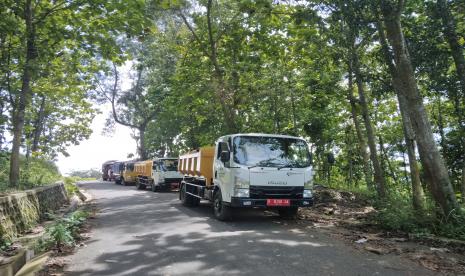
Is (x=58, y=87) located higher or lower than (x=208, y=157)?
higher

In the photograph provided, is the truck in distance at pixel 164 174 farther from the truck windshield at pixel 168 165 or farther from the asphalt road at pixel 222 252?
the asphalt road at pixel 222 252

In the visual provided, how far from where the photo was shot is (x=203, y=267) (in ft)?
20.5

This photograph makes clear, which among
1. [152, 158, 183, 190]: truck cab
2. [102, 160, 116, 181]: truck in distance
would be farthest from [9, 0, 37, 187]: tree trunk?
[102, 160, 116, 181]: truck in distance

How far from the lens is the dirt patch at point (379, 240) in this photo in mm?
6836

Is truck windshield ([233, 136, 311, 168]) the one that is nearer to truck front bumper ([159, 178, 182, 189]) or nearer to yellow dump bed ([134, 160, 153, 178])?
truck front bumper ([159, 178, 182, 189])

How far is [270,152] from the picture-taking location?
11.1 meters

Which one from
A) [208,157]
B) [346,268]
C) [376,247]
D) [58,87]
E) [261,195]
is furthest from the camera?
[58,87]

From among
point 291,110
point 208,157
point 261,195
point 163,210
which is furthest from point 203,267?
point 291,110

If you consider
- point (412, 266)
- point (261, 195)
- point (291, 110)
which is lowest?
point (412, 266)

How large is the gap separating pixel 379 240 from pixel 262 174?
128 inches

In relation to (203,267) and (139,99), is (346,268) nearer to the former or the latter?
(203,267)

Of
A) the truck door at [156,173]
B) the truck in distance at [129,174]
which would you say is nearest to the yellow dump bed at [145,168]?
the truck door at [156,173]

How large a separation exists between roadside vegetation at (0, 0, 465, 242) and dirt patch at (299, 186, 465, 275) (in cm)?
49

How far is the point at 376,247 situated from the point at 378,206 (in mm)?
4985
